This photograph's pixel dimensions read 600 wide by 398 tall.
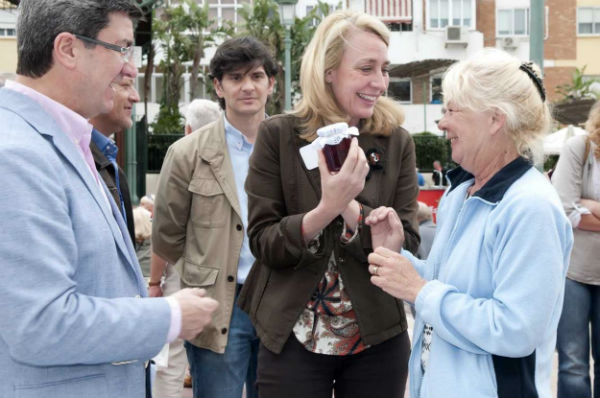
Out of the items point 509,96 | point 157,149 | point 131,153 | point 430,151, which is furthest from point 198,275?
point 430,151

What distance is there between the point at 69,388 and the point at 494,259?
4.26 feet

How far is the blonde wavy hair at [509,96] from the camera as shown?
2.37 m

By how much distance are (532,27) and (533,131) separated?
13.1 ft

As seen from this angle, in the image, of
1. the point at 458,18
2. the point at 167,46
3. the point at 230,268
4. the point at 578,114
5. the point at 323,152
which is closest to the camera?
the point at 323,152

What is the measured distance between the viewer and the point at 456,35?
1538 inches

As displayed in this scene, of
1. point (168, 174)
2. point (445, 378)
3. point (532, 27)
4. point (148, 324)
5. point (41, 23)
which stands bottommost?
point (445, 378)

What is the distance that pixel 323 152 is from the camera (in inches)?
99.9

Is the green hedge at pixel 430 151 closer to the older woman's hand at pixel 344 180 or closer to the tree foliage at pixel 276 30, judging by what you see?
the tree foliage at pixel 276 30

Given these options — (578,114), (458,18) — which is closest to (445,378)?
(578,114)

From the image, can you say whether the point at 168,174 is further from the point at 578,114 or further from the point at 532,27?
the point at 578,114

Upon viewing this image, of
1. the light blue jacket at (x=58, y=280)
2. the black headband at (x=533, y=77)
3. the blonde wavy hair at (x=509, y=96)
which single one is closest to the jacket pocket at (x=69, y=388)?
the light blue jacket at (x=58, y=280)

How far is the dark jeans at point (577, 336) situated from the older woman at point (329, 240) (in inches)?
80.4

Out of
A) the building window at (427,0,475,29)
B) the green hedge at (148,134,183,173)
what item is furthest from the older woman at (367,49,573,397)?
the building window at (427,0,475,29)

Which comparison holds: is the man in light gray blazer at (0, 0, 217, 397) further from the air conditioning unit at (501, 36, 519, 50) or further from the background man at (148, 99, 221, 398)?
the air conditioning unit at (501, 36, 519, 50)
